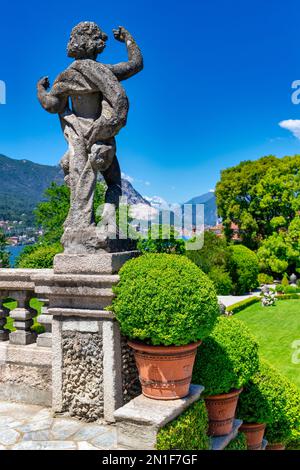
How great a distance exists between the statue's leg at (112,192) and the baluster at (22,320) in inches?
52.9

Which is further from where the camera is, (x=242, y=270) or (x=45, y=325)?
Answer: (x=242, y=270)

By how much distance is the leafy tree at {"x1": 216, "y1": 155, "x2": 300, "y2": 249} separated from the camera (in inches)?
1356

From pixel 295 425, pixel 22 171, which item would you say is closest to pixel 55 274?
pixel 295 425

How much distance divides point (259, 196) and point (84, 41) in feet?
108

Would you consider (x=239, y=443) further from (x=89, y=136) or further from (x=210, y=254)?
(x=210, y=254)

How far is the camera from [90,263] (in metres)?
3.93

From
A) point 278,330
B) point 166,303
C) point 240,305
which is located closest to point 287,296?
point 240,305

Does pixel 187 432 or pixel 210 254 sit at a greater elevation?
pixel 210 254

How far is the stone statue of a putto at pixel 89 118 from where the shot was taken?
4.14m

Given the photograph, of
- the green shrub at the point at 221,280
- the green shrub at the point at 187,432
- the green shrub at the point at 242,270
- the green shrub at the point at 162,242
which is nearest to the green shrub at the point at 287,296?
the green shrub at the point at 242,270

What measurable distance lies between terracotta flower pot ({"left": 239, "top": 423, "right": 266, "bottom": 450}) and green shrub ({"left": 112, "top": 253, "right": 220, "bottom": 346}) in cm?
211

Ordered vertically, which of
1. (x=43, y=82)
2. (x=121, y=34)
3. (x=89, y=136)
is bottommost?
(x=89, y=136)

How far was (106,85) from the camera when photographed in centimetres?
420
